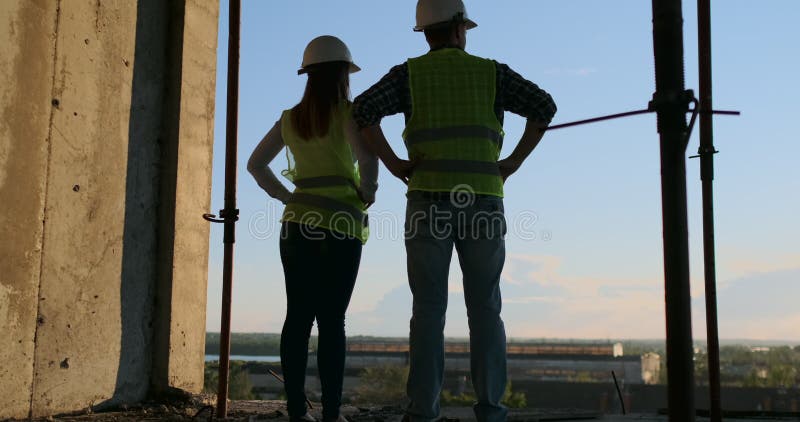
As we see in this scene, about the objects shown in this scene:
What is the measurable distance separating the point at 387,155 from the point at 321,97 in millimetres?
444

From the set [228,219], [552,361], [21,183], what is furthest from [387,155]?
[552,361]

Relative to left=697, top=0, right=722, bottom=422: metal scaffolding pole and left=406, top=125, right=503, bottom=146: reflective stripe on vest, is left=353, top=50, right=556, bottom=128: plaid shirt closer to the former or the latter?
left=406, top=125, right=503, bottom=146: reflective stripe on vest

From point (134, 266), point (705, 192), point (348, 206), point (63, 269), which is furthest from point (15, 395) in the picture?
point (705, 192)

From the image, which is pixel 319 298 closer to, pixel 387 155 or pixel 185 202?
pixel 387 155

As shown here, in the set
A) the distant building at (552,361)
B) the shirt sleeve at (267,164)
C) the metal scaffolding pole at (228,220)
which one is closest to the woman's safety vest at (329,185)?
the shirt sleeve at (267,164)

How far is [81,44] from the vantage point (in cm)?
472

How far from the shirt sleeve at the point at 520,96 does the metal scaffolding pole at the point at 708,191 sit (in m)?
0.92

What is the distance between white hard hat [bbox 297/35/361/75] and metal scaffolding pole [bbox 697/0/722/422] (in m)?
1.71

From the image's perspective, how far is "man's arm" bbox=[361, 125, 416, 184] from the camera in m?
3.58

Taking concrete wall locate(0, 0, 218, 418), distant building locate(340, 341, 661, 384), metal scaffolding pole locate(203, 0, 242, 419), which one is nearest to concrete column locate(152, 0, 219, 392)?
concrete wall locate(0, 0, 218, 418)

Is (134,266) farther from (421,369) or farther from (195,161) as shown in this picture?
(421,369)

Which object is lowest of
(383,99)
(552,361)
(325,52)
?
(552,361)

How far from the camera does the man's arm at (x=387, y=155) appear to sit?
358 cm

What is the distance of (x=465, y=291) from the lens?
3.46m
